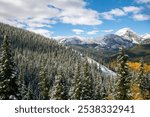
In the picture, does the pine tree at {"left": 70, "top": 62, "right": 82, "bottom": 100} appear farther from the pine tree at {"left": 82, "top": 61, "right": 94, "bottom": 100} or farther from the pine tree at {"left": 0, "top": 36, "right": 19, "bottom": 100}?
the pine tree at {"left": 0, "top": 36, "right": 19, "bottom": 100}

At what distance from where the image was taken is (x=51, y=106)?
15.0 meters

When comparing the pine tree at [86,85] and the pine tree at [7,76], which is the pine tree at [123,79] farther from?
the pine tree at [7,76]

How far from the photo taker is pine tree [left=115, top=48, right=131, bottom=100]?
3997 centimetres

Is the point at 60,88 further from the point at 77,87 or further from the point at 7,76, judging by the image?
the point at 7,76

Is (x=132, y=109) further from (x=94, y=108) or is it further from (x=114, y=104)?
(x=94, y=108)

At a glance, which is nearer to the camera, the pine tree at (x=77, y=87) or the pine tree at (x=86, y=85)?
the pine tree at (x=77, y=87)

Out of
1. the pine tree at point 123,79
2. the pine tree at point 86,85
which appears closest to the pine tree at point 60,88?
the pine tree at point 86,85

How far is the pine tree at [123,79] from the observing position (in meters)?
40.0

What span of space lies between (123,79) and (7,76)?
15.5 metres

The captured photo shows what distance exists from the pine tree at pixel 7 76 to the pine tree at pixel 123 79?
14017 millimetres

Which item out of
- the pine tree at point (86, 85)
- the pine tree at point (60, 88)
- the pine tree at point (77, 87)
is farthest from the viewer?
the pine tree at point (86, 85)

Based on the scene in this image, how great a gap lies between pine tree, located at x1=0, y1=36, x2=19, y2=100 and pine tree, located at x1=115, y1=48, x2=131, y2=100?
46.0 feet

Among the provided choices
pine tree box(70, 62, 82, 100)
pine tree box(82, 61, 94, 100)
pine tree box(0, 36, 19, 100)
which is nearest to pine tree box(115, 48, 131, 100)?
pine tree box(82, 61, 94, 100)

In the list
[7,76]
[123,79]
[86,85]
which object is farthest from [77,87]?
[7,76]
